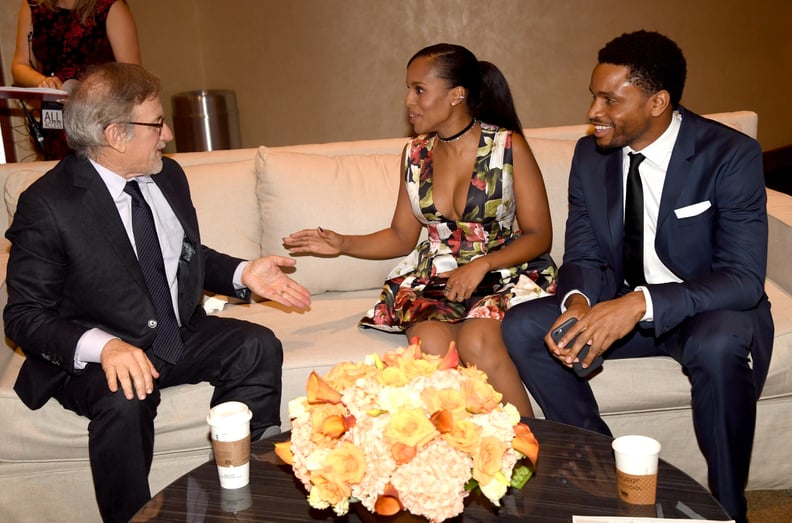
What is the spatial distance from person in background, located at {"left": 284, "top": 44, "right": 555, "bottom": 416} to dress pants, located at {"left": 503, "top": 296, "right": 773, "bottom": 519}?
22 cm

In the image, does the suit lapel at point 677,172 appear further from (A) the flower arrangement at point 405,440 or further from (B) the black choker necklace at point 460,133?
(A) the flower arrangement at point 405,440

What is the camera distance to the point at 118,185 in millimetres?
2453

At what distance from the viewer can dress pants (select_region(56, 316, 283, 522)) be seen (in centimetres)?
229

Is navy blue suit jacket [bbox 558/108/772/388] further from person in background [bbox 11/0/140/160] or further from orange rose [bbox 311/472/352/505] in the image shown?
person in background [bbox 11/0/140/160]

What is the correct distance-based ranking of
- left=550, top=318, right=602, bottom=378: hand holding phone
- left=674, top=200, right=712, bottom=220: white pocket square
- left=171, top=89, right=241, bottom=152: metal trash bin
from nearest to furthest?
1. left=550, top=318, right=602, bottom=378: hand holding phone
2. left=674, top=200, right=712, bottom=220: white pocket square
3. left=171, top=89, right=241, bottom=152: metal trash bin

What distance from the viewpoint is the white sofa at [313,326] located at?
2.55m

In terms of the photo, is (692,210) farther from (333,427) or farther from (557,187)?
(333,427)

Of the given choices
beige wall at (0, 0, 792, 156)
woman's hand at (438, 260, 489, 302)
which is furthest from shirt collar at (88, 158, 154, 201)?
beige wall at (0, 0, 792, 156)

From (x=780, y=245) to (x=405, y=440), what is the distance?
1.92m

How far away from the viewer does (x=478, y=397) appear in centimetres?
157

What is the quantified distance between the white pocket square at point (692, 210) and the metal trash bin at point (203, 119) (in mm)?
4149

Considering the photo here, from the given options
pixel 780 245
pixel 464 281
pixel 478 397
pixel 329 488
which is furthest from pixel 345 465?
pixel 780 245

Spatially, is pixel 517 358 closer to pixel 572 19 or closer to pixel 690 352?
pixel 690 352

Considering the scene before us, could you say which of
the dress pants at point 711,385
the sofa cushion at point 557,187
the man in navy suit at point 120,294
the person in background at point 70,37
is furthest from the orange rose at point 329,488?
the person in background at point 70,37
